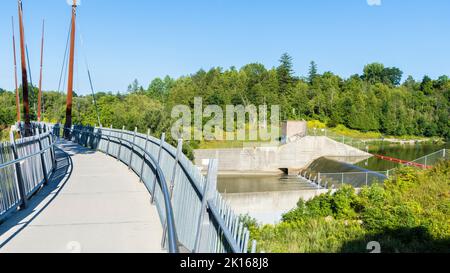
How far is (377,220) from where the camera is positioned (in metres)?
20.5

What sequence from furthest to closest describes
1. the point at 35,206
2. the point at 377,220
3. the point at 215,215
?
1. the point at 377,220
2. the point at 35,206
3. the point at 215,215

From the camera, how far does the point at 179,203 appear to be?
5.63 m

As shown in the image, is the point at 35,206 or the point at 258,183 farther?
the point at 258,183

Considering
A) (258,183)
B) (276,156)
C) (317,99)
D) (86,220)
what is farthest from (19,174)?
(317,99)

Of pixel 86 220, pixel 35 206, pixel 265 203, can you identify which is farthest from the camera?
pixel 265 203

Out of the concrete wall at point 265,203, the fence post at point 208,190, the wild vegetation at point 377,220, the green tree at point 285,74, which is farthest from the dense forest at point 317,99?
the fence post at point 208,190

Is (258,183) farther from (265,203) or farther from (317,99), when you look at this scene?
(317,99)

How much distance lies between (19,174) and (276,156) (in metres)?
45.8

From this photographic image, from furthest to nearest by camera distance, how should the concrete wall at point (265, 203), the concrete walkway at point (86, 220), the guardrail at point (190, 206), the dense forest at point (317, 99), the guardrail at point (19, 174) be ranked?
the dense forest at point (317, 99), the concrete wall at point (265, 203), the guardrail at point (19, 174), the concrete walkway at point (86, 220), the guardrail at point (190, 206)

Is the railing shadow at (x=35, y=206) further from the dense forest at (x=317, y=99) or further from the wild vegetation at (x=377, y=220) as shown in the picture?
the dense forest at (x=317, y=99)

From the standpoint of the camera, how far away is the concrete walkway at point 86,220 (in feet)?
17.7

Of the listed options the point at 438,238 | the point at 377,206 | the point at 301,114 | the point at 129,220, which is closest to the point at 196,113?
the point at 301,114

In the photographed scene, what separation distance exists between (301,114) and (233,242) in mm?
95774
